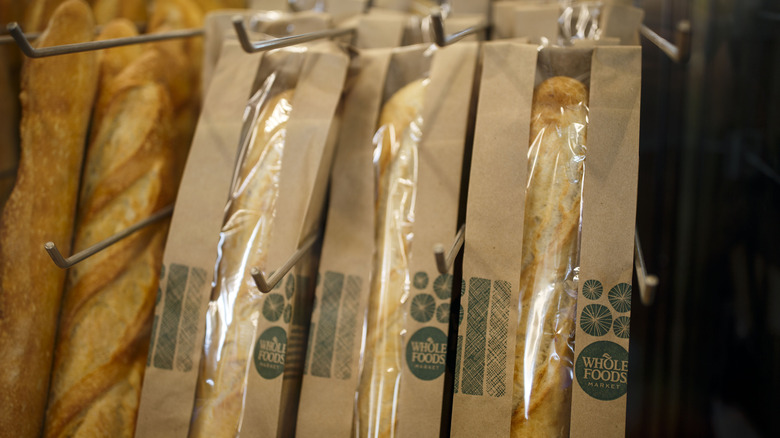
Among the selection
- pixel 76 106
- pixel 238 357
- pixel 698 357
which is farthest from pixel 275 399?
pixel 698 357

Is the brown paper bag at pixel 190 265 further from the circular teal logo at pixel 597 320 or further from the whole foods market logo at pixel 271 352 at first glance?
the circular teal logo at pixel 597 320

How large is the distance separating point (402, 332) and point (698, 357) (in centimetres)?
70

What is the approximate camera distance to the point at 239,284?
0.85m

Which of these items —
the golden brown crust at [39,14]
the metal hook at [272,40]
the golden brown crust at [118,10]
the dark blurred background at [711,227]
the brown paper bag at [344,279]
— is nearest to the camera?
the metal hook at [272,40]

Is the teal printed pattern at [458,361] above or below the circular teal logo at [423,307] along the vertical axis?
below

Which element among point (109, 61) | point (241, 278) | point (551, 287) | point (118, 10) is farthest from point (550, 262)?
point (118, 10)

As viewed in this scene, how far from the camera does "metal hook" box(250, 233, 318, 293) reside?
2.10 ft

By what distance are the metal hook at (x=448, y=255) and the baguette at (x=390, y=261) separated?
0.10 metres

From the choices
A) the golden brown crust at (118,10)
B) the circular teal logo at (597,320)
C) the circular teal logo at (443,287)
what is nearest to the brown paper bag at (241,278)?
the circular teal logo at (443,287)

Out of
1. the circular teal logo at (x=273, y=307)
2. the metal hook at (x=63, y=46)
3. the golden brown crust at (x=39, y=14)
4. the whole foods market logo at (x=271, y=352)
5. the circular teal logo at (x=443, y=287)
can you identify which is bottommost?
the whole foods market logo at (x=271, y=352)

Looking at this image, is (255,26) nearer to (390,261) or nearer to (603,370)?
(390,261)

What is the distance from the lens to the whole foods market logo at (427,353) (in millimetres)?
768

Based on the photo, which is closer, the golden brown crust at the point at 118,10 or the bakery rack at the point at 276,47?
the bakery rack at the point at 276,47

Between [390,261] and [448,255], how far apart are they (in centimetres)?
13
